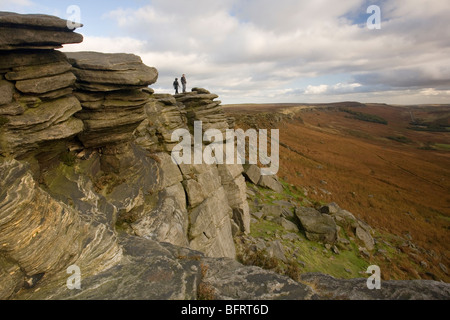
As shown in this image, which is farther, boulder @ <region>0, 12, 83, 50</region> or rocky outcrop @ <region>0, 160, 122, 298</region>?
boulder @ <region>0, 12, 83, 50</region>

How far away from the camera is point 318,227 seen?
86.8ft

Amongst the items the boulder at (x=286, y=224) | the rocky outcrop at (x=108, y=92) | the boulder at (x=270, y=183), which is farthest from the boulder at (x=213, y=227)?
the boulder at (x=270, y=183)

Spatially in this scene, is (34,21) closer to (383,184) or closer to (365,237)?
(365,237)

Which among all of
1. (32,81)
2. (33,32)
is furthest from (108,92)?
(33,32)

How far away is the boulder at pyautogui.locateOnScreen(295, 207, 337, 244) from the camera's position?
25766 millimetres

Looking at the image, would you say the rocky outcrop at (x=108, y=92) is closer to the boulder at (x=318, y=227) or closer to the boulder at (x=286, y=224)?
the boulder at (x=286, y=224)

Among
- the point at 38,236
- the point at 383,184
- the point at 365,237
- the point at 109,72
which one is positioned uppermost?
the point at 109,72

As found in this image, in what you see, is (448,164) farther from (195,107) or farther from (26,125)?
(26,125)

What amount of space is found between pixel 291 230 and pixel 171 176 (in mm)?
15499

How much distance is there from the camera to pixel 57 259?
9.23 m

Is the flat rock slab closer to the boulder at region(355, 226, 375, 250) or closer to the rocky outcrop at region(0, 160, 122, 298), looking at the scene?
the rocky outcrop at region(0, 160, 122, 298)

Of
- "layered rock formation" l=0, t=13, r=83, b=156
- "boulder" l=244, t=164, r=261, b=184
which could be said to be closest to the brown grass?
"boulder" l=244, t=164, r=261, b=184
